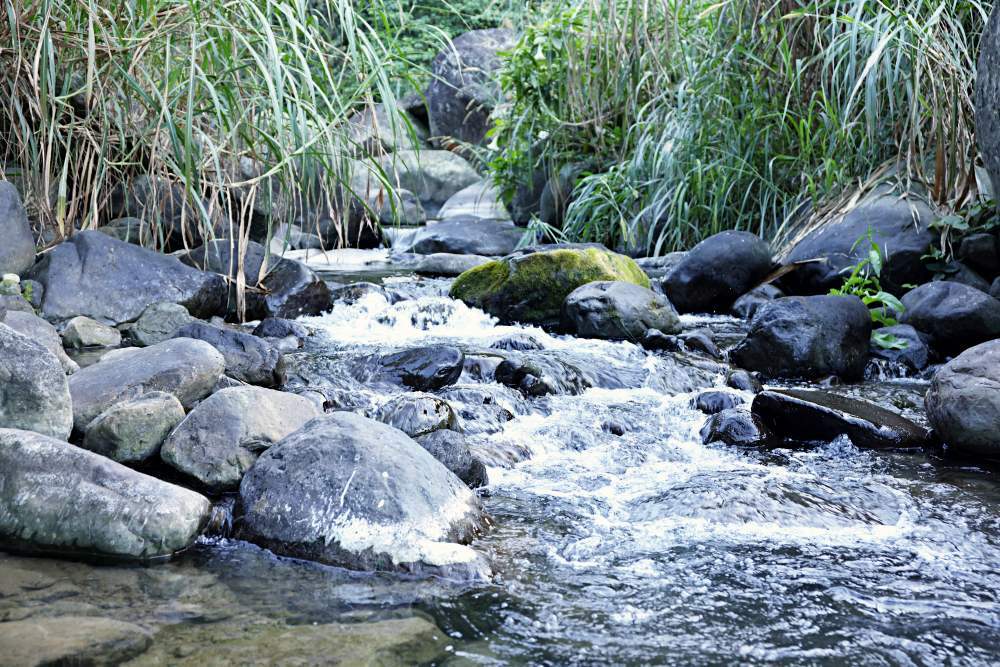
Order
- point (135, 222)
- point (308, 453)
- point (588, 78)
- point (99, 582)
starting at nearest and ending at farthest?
point (99, 582) < point (308, 453) < point (135, 222) < point (588, 78)

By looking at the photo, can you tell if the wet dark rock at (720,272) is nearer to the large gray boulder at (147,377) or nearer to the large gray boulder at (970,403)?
the large gray boulder at (970,403)

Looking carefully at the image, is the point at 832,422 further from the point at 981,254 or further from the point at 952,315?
the point at 981,254

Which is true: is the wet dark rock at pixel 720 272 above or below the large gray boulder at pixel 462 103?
below

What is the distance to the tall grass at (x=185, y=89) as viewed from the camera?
3.93 meters

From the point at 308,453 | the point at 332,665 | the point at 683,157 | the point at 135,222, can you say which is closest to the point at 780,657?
the point at 332,665

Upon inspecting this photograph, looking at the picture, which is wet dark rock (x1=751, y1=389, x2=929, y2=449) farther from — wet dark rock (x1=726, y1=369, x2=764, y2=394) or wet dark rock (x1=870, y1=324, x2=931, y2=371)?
wet dark rock (x1=870, y1=324, x2=931, y2=371)

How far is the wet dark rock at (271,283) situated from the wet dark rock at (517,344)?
1.27 m

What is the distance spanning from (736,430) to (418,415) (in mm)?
1269

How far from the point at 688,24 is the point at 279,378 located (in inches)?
196

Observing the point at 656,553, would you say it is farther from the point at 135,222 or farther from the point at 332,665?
the point at 135,222

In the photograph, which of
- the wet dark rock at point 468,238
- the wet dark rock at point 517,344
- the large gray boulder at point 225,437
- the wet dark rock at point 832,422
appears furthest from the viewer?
the wet dark rock at point 468,238

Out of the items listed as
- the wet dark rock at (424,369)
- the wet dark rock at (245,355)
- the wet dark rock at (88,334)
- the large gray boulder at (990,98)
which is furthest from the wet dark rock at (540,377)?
the large gray boulder at (990,98)

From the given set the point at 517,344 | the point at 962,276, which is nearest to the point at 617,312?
the point at 517,344

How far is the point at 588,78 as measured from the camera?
319 inches
